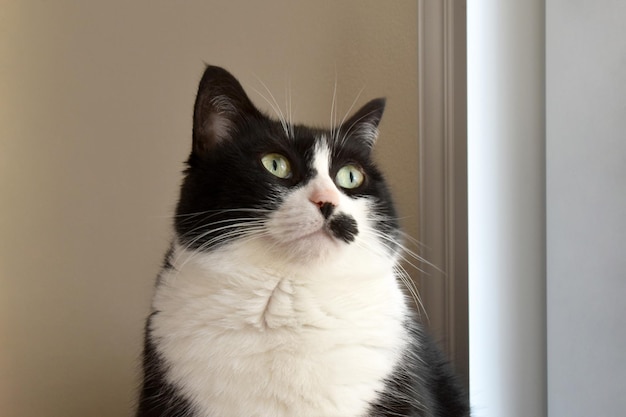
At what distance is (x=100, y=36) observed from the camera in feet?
5.17

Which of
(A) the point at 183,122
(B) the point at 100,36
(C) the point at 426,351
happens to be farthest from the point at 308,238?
(B) the point at 100,36

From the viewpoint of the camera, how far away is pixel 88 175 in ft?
5.21

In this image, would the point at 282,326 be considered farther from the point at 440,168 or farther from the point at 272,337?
the point at 440,168

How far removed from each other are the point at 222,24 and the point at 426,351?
93cm

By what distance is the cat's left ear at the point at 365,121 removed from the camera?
100 centimetres

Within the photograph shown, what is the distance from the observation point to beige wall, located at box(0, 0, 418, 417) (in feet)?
4.99

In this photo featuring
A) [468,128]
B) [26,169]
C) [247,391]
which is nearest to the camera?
[247,391]

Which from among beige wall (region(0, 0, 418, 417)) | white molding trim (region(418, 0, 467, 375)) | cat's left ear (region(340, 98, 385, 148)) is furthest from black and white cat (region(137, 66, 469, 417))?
beige wall (region(0, 0, 418, 417))

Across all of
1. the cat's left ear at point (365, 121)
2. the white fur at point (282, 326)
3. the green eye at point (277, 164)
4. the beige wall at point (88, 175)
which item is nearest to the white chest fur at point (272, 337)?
the white fur at point (282, 326)

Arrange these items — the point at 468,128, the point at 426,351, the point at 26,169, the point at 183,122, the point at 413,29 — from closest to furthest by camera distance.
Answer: the point at 426,351 → the point at 468,128 → the point at 413,29 → the point at 183,122 → the point at 26,169

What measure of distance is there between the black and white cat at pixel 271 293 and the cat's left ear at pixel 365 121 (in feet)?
0.41

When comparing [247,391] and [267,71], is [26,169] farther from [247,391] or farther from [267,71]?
[247,391]

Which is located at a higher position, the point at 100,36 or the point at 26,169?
the point at 100,36

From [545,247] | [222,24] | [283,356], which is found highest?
[222,24]
